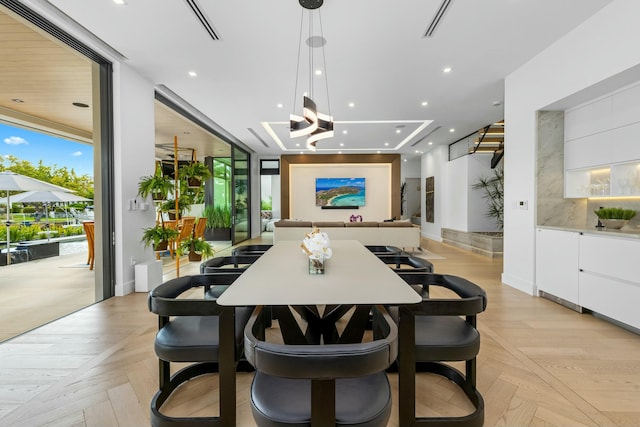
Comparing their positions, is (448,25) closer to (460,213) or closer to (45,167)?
(460,213)

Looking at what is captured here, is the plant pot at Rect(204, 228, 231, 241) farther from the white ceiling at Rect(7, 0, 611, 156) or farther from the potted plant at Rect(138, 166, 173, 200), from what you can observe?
the potted plant at Rect(138, 166, 173, 200)

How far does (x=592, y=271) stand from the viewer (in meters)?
3.06

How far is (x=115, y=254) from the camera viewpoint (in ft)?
12.7

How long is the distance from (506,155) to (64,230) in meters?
8.72

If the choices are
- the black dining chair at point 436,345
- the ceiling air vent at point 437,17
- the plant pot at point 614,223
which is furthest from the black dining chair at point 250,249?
the plant pot at point 614,223

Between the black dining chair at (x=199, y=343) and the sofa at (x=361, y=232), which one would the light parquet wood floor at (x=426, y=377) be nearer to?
the black dining chair at (x=199, y=343)

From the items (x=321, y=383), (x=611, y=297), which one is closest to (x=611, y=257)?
(x=611, y=297)

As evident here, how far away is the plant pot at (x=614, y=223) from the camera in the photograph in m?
3.18

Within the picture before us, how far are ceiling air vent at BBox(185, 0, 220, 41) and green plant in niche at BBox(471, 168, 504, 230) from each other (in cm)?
709

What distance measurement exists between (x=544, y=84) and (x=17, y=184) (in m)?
7.88

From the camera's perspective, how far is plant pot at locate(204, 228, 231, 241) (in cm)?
928

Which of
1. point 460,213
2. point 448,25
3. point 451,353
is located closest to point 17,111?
point 448,25

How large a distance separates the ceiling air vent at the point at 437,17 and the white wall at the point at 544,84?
61.2 inches

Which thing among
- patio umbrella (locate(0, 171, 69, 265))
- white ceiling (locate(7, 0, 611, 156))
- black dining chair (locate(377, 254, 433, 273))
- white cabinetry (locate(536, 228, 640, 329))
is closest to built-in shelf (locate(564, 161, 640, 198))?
white cabinetry (locate(536, 228, 640, 329))
